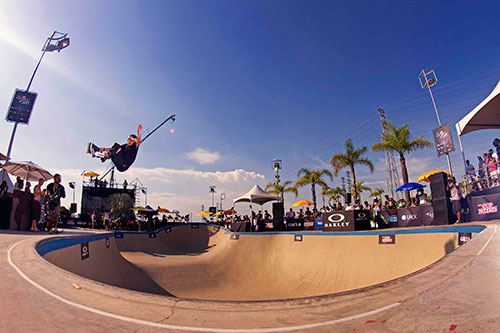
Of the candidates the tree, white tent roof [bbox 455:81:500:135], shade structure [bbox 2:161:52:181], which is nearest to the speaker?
white tent roof [bbox 455:81:500:135]

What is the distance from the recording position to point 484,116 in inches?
451

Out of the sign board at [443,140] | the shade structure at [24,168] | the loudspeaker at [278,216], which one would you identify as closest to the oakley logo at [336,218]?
the loudspeaker at [278,216]

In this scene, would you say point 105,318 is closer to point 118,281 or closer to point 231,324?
point 231,324

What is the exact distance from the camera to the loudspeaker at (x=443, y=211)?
927 centimetres

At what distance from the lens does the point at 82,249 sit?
8.27m

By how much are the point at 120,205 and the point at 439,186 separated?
1803 inches

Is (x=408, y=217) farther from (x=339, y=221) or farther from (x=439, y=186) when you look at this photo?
(x=339, y=221)

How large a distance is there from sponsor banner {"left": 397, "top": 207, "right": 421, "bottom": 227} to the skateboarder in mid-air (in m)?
32.2

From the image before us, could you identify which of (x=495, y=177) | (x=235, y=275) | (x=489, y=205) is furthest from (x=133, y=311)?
(x=495, y=177)

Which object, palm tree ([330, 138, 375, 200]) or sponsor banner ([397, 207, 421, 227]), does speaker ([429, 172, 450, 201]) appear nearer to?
sponsor banner ([397, 207, 421, 227])

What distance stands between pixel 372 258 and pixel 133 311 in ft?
28.9

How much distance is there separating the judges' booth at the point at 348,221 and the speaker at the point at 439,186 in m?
3.09

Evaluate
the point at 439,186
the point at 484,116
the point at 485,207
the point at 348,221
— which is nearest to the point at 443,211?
the point at 439,186

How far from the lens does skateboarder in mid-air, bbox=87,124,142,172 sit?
30995 mm
